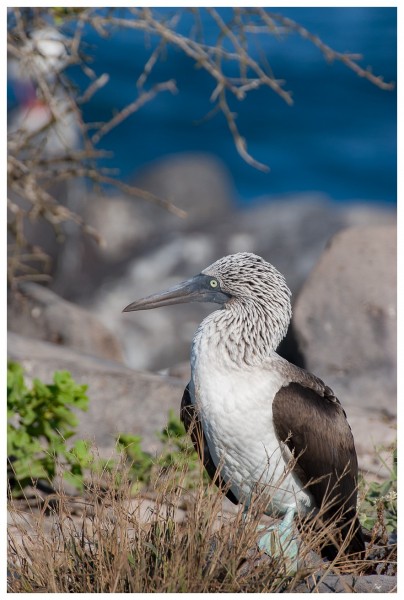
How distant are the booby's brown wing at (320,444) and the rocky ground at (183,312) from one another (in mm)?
905

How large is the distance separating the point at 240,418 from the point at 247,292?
0.59m

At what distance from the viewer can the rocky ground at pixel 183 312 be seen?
711 cm

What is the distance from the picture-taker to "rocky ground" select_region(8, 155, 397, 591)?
23.3 feet

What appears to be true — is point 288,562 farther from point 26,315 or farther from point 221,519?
point 26,315

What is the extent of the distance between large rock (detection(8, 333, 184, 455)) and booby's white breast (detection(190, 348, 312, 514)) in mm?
2095

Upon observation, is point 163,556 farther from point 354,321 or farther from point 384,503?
point 354,321

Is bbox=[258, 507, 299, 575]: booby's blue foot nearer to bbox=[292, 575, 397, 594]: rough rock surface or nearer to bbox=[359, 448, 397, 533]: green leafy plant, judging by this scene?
bbox=[292, 575, 397, 594]: rough rock surface

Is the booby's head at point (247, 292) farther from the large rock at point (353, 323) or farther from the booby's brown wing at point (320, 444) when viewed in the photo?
the large rock at point (353, 323)

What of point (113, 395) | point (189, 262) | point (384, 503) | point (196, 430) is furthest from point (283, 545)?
point (189, 262)

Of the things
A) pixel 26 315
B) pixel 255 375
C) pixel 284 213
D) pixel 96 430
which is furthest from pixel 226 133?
pixel 255 375

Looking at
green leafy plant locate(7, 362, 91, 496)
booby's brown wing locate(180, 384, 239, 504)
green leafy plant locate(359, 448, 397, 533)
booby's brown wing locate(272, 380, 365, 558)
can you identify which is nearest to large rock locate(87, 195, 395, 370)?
green leafy plant locate(7, 362, 91, 496)

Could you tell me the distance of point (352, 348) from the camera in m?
7.98

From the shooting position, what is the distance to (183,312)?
11148mm

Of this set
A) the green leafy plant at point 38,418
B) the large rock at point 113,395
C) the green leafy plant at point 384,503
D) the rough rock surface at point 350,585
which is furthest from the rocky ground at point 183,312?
the rough rock surface at point 350,585
